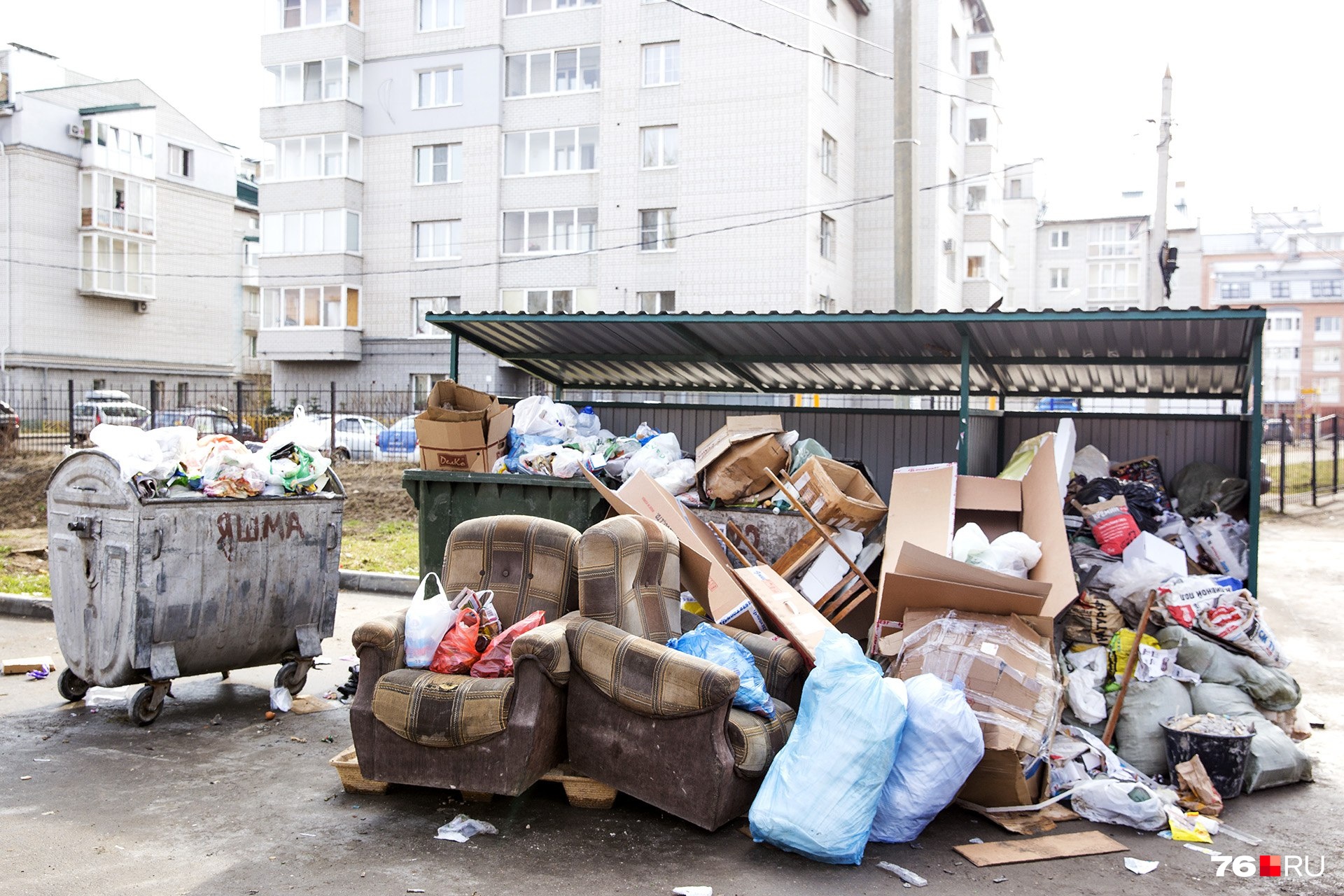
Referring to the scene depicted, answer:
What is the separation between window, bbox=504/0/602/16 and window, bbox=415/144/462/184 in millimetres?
3643

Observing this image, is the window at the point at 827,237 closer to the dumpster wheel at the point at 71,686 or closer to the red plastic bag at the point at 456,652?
the dumpster wheel at the point at 71,686

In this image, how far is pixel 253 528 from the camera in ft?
18.9

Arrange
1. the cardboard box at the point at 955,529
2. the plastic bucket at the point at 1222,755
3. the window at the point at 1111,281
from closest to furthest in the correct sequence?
the plastic bucket at the point at 1222,755 → the cardboard box at the point at 955,529 → the window at the point at 1111,281

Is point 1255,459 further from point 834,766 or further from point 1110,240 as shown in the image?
point 1110,240

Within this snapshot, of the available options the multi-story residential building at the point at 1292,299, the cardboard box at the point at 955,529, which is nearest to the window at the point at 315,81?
the cardboard box at the point at 955,529

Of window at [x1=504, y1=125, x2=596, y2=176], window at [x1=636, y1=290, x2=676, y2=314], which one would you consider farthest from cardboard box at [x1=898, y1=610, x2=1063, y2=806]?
window at [x1=504, y1=125, x2=596, y2=176]

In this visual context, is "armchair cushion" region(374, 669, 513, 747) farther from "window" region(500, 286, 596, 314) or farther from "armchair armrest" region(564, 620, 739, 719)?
"window" region(500, 286, 596, 314)

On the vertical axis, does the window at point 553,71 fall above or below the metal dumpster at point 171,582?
above

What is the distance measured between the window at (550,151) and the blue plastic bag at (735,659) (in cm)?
2276

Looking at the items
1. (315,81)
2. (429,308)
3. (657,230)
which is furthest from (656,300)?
(315,81)

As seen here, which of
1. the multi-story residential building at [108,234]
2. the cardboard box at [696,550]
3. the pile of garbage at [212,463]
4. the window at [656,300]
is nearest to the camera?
the pile of garbage at [212,463]

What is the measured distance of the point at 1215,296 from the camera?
244 ft

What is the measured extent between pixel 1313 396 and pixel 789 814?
2997 inches

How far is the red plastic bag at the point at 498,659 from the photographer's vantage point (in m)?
4.47
